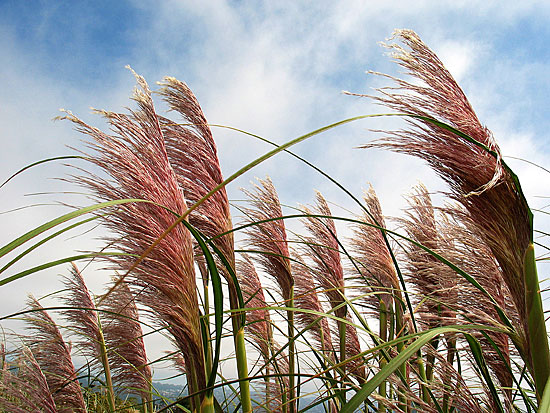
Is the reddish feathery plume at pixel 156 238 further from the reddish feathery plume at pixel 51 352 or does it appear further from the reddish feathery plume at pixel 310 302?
the reddish feathery plume at pixel 51 352

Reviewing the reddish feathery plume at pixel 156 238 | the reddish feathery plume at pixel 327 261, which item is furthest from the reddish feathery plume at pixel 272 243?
the reddish feathery plume at pixel 156 238

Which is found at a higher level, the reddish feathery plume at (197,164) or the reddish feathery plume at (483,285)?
the reddish feathery plume at (197,164)

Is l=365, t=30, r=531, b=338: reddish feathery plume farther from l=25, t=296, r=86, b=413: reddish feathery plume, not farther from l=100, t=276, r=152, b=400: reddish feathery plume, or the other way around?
l=25, t=296, r=86, b=413: reddish feathery plume

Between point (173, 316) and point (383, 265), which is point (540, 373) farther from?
point (383, 265)

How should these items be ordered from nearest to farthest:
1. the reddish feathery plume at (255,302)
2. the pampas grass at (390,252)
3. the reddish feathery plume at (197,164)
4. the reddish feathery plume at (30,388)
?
the pampas grass at (390,252) → the reddish feathery plume at (197,164) → the reddish feathery plume at (30,388) → the reddish feathery plume at (255,302)

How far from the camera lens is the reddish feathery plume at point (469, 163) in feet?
A: 4.42

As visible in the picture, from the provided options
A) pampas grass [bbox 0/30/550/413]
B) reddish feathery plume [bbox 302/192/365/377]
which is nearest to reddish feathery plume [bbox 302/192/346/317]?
reddish feathery plume [bbox 302/192/365/377]

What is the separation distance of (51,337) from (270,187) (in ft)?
8.38

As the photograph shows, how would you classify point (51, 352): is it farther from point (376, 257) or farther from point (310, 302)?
point (376, 257)

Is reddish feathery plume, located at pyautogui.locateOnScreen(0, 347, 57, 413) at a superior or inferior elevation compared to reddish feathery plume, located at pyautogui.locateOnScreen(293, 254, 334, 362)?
inferior

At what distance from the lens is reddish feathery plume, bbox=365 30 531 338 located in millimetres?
1349

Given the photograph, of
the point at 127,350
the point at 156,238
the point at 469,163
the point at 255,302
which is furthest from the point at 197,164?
the point at 127,350

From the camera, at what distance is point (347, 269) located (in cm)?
387

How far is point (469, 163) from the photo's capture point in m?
1.39
